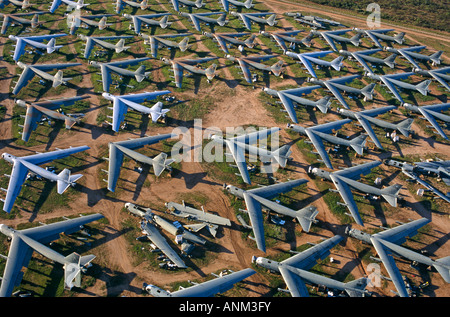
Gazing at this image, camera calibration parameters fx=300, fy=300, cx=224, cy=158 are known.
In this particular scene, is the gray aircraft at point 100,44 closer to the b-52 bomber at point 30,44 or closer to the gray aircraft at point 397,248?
the b-52 bomber at point 30,44

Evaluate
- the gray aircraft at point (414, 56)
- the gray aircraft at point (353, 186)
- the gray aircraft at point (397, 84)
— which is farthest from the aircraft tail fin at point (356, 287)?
the gray aircraft at point (414, 56)

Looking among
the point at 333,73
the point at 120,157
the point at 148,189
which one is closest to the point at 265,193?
the point at 148,189

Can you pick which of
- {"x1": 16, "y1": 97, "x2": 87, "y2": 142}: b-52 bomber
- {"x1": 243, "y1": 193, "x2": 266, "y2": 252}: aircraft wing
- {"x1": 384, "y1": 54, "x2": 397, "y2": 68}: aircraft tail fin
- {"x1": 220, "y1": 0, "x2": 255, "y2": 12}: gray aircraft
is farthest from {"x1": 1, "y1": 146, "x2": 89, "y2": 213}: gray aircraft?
{"x1": 384, "y1": 54, "x2": 397, "y2": 68}: aircraft tail fin

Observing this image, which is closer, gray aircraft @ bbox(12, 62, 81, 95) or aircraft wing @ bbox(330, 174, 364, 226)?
aircraft wing @ bbox(330, 174, 364, 226)

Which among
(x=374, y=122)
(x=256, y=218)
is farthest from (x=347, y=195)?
(x=374, y=122)

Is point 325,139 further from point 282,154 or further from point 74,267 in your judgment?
point 74,267

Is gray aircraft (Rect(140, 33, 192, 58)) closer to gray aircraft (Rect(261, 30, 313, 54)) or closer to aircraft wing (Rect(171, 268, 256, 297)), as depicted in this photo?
gray aircraft (Rect(261, 30, 313, 54))
